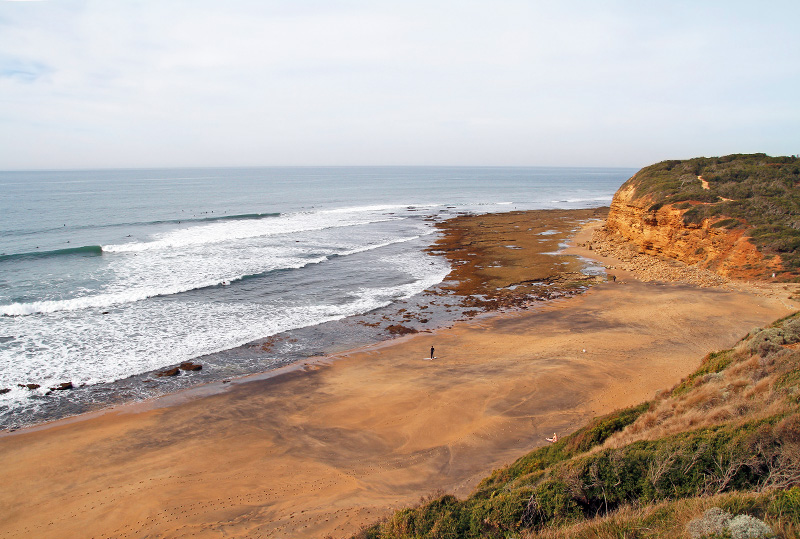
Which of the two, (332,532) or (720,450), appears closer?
(720,450)

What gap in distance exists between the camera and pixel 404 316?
2412 cm

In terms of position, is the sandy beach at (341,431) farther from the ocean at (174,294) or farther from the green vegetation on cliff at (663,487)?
the green vegetation on cliff at (663,487)

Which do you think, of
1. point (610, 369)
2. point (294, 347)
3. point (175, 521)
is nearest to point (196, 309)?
point (294, 347)

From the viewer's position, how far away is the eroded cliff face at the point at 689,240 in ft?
90.8

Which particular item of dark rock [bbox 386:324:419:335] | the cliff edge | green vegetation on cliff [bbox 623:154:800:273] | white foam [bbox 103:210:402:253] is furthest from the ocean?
green vegetation on cliff [bbox 623:154:800:273]

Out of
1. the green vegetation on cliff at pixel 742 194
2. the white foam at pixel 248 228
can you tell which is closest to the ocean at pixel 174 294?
the white foam at pixel 248 228

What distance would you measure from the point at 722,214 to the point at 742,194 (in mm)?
4289

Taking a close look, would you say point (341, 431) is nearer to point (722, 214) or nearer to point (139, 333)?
point (139, 333)

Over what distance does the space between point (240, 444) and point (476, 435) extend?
7.13 metres

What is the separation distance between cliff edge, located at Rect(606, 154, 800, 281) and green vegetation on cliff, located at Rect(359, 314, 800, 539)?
77.6 feet

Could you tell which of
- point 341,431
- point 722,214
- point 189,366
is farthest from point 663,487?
point 722,214

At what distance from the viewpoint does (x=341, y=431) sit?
1370 centimetres

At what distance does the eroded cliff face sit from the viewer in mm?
27688

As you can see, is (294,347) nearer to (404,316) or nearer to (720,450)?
(404,316)
